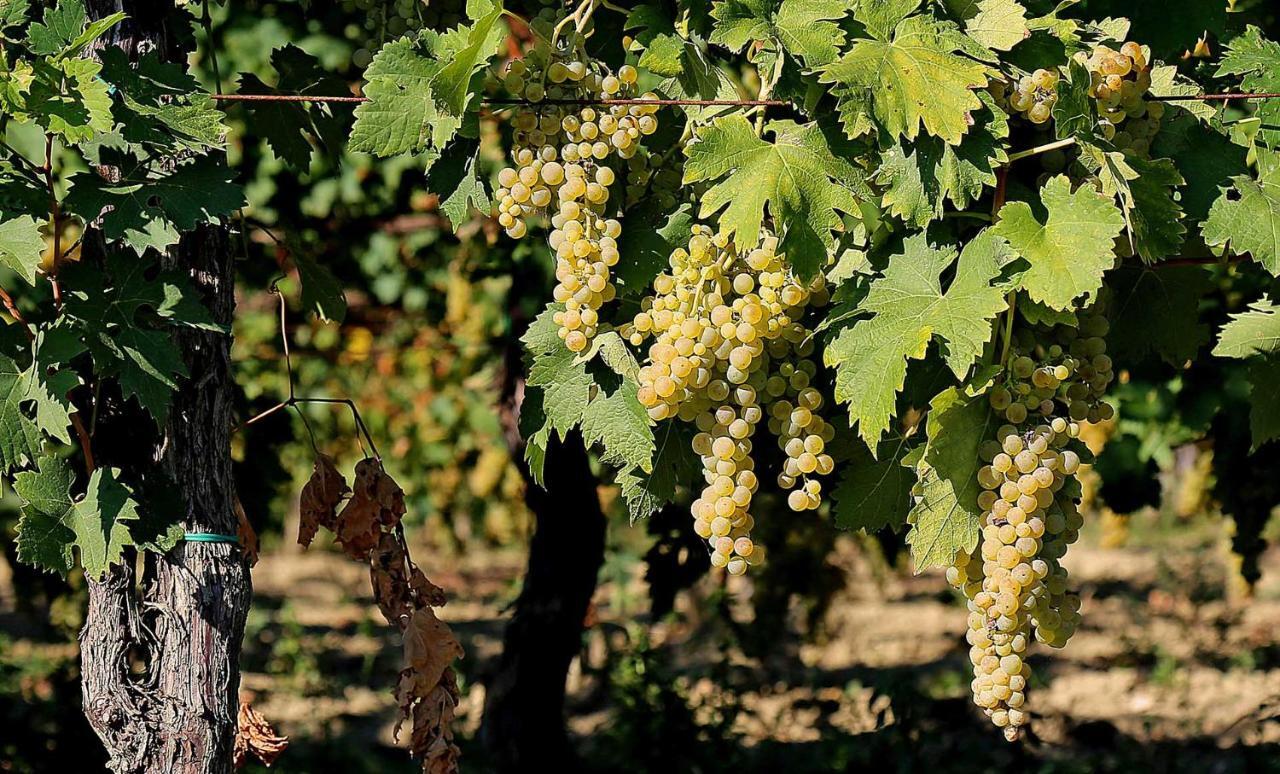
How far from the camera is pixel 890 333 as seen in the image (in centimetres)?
190

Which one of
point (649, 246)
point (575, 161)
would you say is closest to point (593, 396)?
Answer: point (649, 246)

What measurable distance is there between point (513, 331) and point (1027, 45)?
74.8 inches

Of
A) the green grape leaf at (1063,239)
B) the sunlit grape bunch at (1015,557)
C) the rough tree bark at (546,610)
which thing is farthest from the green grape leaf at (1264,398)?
the rough tree bark at (546,610)

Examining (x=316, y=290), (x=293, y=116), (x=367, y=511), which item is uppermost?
(x=293, y=116)

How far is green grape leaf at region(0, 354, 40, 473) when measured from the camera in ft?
6.74

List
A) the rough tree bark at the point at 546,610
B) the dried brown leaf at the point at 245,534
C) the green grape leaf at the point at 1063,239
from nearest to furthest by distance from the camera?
1. the green grape leaf at the point at 1063,239
2. the dried brown leaf at the point at 245,534
3. the rough tree bark at the point at 546,610

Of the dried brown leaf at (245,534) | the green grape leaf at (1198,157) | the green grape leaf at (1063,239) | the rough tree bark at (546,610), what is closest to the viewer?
the green grape leaf at (1063,239)

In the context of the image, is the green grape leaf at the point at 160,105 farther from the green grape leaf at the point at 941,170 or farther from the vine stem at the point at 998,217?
the vine stem at the point at 998,217

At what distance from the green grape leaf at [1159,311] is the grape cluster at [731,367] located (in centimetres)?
57

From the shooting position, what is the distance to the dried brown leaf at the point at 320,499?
2.61 meters

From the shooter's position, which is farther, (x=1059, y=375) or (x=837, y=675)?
(x=837, y=675)

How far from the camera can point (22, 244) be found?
196 centimetres

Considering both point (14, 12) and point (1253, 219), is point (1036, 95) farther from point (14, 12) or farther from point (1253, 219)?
point (14, 12)

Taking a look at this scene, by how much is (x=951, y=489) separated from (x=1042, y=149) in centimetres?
51
